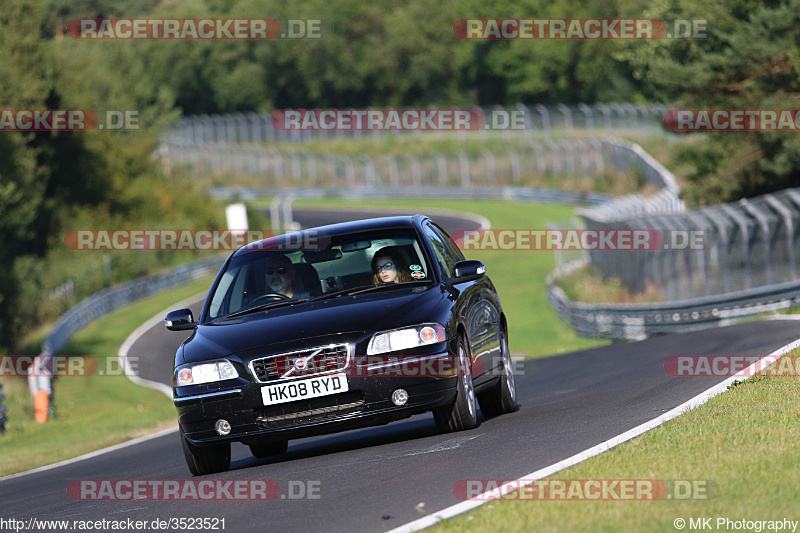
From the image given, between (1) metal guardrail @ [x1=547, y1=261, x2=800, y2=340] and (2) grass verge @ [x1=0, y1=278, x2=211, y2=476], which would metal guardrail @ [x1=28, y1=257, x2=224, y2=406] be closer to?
(2) grass verge @ [x1=0, y1=278, x2=211, y2=476]

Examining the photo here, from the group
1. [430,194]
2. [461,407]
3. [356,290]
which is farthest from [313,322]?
[430,194]

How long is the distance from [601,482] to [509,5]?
97129 millimetres

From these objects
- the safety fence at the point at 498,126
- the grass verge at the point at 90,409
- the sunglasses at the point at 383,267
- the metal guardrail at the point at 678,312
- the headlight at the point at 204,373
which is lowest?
the grass verge at the point at 90,409

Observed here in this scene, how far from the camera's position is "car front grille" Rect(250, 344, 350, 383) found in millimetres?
8875

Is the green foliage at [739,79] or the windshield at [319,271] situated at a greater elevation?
the green foliage at [739,79]

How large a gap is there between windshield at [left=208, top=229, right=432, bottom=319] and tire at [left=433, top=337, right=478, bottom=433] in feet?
2.81

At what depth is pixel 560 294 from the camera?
33531 millimetres

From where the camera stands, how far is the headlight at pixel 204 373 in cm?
900

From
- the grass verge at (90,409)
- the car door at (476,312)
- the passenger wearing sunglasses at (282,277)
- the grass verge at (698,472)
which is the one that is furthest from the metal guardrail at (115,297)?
the grass verge at (698,472)

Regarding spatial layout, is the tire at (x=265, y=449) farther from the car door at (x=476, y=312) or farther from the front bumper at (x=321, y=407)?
the car door at (x=476, y=312)

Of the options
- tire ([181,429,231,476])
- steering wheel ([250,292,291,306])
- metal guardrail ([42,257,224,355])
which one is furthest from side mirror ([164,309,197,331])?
metal guardrail ([42,257,224,355])

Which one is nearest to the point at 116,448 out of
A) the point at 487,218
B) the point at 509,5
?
the point at 487,218

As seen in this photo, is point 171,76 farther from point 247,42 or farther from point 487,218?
point 487,218

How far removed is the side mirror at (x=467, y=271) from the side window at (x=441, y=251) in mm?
183
